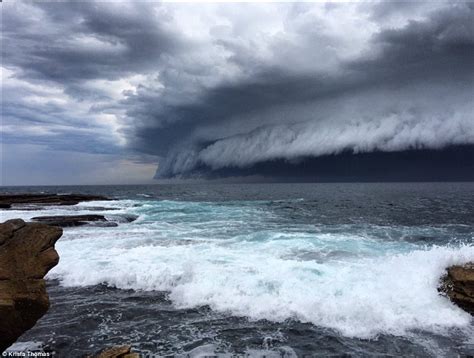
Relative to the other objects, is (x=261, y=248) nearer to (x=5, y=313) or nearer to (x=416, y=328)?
(x=416, y=328)

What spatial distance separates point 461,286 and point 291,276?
575 centimetres

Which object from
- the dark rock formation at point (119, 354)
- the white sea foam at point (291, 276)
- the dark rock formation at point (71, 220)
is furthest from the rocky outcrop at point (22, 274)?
the dark rock formation at point (71, 220)

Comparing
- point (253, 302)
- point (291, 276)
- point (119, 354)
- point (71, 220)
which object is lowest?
point (253, 302)

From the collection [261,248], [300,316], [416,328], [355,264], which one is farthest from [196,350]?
[261,248]

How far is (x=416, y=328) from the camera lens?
970 centimetres

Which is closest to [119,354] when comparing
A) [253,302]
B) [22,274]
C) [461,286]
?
[22,274]

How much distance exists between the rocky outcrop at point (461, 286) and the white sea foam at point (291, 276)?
11.0 inches

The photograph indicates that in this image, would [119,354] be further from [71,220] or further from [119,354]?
[71,220]

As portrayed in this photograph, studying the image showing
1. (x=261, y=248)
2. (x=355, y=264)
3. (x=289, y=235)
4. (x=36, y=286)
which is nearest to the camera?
(x=36, y=286)

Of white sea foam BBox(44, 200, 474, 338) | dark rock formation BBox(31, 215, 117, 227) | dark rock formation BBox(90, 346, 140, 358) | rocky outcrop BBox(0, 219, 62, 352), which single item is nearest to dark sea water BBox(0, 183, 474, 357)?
white sea foam BBox(44, 200, 474, 338)

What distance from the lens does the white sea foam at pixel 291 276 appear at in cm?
1038

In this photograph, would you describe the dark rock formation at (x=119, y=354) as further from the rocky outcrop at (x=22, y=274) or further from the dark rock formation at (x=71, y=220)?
the dark rock formation at (x=71, y=220)

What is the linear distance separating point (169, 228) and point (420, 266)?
19.3 m

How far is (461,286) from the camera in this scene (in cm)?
1111
